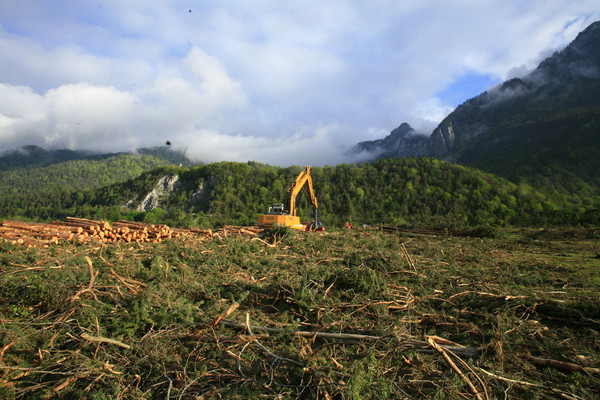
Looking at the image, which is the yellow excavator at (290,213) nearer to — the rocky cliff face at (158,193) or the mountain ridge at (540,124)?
the mountain ridge at (540,124)

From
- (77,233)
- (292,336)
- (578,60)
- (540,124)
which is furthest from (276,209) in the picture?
(578,60)

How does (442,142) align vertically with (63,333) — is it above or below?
above

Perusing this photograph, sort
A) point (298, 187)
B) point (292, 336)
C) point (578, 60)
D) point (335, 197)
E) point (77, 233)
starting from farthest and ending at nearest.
A: point (578, 60)
point (335, 197)
point (298, 187)
point (77, 233)
point (292, 336)

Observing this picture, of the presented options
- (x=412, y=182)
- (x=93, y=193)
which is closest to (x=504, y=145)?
(x=412, y=182)

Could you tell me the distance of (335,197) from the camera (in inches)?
3054

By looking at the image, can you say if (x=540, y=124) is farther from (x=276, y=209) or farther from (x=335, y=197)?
(x=276, y=209)

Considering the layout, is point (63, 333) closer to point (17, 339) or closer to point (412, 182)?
point (17, 339)

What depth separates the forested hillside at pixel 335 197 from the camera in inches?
2191

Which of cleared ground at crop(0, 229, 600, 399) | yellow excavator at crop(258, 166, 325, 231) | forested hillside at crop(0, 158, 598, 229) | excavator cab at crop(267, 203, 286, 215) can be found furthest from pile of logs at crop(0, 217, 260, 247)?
forested hillside at crop(0, 158, 598, 229)

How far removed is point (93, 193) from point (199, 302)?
12123 cm

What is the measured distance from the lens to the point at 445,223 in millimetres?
19141

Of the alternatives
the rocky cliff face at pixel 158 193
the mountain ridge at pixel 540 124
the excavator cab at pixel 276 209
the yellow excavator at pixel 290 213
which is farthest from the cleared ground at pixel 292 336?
the rocky cliff face at pixel 158 193

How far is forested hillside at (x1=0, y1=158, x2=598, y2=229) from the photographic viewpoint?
55.7 metres

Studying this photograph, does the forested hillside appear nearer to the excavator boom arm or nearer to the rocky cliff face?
the rocky cliff face
